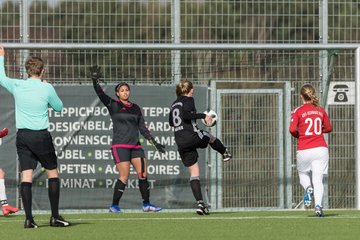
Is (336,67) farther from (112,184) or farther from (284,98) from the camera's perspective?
(112,184)

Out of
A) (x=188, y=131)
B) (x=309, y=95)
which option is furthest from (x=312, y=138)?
(x=188, y=131)

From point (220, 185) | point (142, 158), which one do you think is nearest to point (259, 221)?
point (142, 158)

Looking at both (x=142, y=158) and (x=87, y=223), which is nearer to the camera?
(x=87, y=223)

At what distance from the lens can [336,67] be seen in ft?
62.5

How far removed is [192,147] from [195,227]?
8.32 ft

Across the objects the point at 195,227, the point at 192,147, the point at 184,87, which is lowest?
the point at 195,227

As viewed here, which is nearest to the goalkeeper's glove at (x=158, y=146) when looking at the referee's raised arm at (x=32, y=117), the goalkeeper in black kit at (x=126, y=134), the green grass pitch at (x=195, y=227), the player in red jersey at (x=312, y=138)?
the goalkeeper in black kit at (x=126, y=134)

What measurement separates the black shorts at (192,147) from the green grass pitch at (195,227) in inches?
25.5

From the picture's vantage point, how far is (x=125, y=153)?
1689cm

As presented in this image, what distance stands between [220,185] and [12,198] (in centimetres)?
277

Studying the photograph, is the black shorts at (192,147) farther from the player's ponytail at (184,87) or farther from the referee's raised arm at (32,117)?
the referee's raised arm at (32,117)

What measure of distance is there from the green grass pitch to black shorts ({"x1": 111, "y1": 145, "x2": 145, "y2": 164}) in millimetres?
694

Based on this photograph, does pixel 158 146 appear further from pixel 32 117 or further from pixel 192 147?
pixel 32 117

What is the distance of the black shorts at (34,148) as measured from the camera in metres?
13.7
